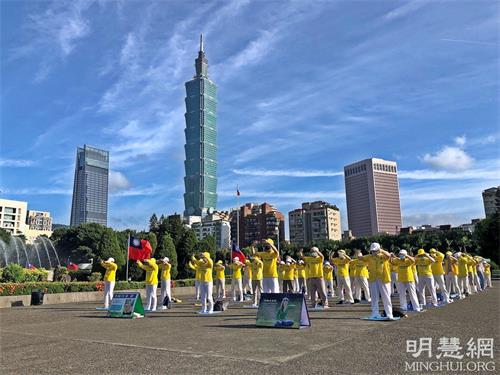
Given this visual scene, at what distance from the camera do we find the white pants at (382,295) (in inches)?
484

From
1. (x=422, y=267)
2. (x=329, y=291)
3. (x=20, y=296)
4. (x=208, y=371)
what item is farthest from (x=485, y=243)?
(x=208, y=371)

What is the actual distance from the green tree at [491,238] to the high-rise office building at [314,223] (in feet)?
401

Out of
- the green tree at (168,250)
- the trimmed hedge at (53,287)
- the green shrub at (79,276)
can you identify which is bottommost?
the trimmed hedge at (53,287)

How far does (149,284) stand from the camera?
677 inches

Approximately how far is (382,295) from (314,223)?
174307 millimetres

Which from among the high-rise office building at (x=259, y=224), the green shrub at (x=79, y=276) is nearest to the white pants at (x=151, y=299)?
the green shrub at (x=79, y=276)

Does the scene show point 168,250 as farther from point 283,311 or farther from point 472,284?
point 283,311

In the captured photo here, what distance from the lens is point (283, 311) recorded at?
1120cm

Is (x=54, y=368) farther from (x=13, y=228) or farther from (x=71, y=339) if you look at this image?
(x=13, y=228)

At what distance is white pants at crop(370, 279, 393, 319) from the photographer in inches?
484

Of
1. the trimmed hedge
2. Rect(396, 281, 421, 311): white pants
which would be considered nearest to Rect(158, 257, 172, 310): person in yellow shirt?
Rect(396, 281, 421, 311): white pants

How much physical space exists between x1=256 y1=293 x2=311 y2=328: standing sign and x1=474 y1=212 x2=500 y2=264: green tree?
52.8m

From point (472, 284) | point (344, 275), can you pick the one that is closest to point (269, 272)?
point (344, 275)

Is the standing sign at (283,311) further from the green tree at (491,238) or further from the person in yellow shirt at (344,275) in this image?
the green tree at (491,238)
